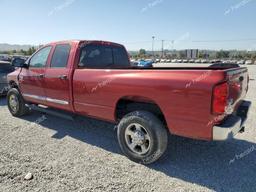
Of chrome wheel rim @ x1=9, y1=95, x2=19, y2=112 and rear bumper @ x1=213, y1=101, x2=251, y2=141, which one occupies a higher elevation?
rear bumper @ x1=213, y1=101, x2=251, y2=141

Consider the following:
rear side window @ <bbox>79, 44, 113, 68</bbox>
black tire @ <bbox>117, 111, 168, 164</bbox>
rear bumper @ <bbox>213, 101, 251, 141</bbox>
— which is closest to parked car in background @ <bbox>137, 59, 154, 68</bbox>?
rear side window @ <bbox>79, 44, 113, 68</bbox>

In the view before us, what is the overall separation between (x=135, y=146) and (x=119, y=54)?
254 centimetres

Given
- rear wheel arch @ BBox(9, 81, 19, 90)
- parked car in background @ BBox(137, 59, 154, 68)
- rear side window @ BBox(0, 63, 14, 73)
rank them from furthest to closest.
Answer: rear side window @ BBox(0, 63, 14, 73)
parked car in background @ BBox(137, 59, 154, 68)
rear wheel arch @ BBox(9, 81, 19, 90)

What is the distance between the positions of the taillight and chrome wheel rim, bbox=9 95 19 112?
5290 mm

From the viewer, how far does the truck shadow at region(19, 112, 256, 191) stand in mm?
3184

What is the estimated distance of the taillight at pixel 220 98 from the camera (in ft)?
9.24

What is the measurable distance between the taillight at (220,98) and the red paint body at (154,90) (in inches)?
1.9

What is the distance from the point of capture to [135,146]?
12.4ft

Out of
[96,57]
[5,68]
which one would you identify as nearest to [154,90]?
[96,57]

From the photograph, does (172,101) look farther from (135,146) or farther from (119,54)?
(119,54)

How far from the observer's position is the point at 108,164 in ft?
12.1

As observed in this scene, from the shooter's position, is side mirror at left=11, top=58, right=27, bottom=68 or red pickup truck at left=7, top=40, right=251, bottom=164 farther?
side mirror at left=11, top=58, right=27, bottom=68

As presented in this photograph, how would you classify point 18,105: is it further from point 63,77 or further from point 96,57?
point 96,57

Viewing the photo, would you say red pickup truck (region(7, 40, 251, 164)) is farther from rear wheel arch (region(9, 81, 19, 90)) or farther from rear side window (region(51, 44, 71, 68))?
rear wheel arch (region(9, 81, 19, 90))
